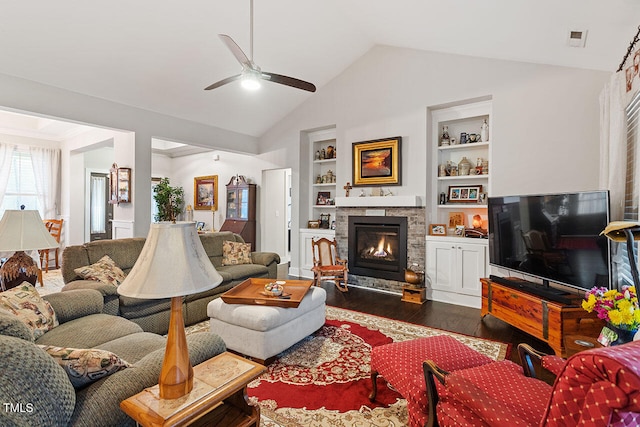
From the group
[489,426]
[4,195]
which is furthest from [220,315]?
[4,195]

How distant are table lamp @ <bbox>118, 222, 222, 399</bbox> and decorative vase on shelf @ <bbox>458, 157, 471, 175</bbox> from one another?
4274 mm

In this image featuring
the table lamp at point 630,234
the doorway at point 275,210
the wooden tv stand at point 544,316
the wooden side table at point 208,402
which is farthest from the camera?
the doorway at point 275,210

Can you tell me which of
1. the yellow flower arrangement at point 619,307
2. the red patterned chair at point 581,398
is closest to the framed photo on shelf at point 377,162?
the yellow flower arrangement at point 619,307

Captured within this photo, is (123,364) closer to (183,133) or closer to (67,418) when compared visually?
(67,418)

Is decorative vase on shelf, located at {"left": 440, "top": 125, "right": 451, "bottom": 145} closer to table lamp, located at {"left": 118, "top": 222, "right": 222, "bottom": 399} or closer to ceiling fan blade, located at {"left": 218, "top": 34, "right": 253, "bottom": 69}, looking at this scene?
ceiling fan blade, located at {"left": 218, "top": 34, "right": 253, "bottom": 69}

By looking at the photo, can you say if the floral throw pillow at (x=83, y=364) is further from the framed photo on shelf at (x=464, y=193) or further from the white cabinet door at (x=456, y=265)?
the framed photo on shelf at (x=464, y=193)

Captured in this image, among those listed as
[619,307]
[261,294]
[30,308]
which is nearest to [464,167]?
[619,307]

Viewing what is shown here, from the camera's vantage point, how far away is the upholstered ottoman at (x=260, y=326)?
101 inches

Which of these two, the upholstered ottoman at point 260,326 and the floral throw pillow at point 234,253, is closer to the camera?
the upholstered ottoman at point 260,326

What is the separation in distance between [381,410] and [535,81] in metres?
4.11

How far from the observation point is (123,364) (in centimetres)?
141

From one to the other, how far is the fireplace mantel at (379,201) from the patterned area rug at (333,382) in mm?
1917

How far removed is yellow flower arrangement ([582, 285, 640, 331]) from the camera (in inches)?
64.5

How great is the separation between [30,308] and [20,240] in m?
0.71
